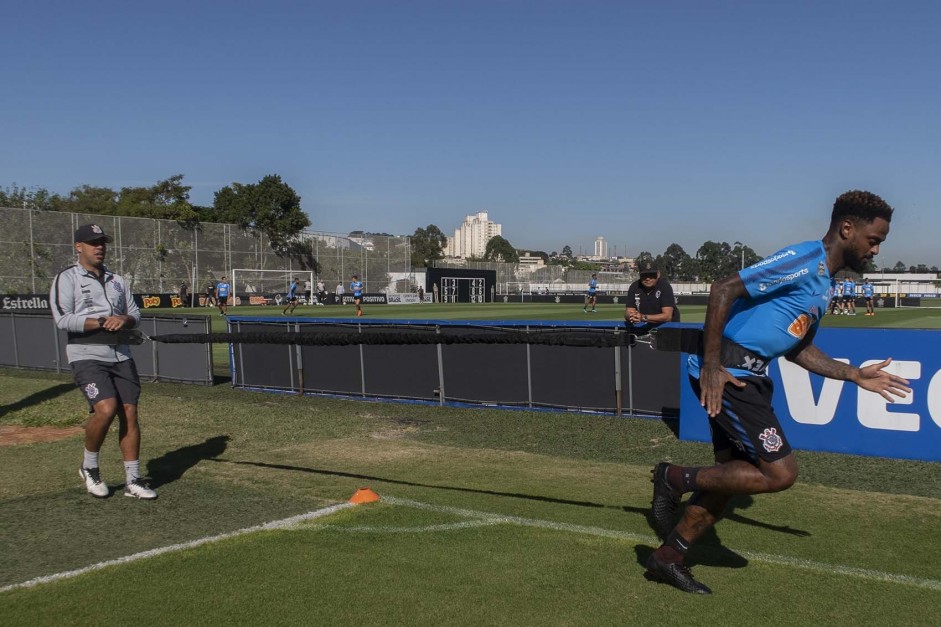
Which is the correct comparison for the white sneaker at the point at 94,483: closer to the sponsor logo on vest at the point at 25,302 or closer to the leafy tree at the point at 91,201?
the sponsor logo on vest at the point at 25,302

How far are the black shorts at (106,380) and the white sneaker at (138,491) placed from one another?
68 cm

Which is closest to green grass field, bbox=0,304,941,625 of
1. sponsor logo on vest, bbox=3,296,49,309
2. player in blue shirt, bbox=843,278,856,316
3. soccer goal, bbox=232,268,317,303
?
sponsor logo on vest, bbox=3,296,49,309

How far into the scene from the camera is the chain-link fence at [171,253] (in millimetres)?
46031

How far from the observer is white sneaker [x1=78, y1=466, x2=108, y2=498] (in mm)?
6879

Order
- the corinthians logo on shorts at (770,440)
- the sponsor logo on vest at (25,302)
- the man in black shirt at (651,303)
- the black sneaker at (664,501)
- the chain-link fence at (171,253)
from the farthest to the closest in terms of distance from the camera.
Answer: the chain-link fence at (171,253), the sponsor logo on vest at (25,302), the man in black shirt at (651,303), the black sneaker at (664,501), the corinthians logo on shorts at (770,440)

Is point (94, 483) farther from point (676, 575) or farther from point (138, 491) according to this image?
point (676, 575)

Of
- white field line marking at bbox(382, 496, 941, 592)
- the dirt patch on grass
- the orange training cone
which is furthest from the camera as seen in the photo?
the dirt patch on grass

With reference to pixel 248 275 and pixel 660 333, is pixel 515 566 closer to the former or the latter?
pixel 660 333

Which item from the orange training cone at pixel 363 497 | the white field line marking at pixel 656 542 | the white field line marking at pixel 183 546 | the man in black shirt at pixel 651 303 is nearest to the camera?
the white field line marking at pixel 183 546

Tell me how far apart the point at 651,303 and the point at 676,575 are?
6.52 metres

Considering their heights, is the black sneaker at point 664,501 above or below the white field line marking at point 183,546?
above

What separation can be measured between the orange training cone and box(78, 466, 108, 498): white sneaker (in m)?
2.12

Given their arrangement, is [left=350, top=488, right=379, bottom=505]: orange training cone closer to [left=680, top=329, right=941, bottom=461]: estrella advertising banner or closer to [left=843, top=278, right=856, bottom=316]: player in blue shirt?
[left=680, top=329, right=941, bottom=461]: estrella advertising banner

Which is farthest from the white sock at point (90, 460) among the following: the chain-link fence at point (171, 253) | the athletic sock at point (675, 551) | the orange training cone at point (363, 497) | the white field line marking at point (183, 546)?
the chain-link fence at point (171, 253)
